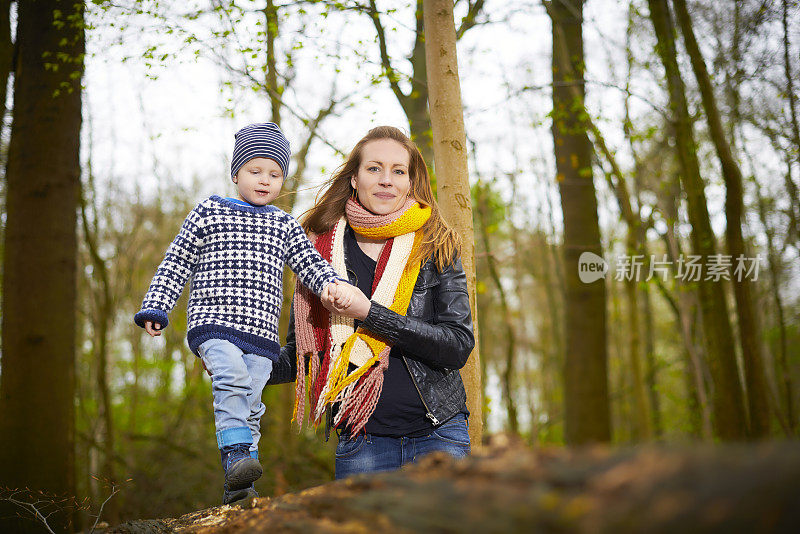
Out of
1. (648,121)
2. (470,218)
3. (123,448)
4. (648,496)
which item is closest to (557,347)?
(648,121)

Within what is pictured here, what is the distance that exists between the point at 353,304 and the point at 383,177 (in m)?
0.72

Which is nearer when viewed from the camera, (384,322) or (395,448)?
(384,322)

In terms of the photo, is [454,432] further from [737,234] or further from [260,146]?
[737,234]

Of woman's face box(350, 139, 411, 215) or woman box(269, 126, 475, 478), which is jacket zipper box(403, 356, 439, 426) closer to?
woman box(269, 126, 475, 478)

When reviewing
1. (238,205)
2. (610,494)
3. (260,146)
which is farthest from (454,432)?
(610,494)

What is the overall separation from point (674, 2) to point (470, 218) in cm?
495

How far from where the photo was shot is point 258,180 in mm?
2938

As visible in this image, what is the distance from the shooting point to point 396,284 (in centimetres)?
274

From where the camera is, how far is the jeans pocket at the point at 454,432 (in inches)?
105

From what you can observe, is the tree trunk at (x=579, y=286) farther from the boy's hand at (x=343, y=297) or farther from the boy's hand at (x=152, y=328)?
the boy's hand at (x=152, y=328)

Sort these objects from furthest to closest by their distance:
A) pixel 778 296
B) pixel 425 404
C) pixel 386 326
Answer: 1. pixel 778 296
2. pixel 425 404
3. pixel 386 326

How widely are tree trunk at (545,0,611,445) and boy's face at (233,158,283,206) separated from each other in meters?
6.20

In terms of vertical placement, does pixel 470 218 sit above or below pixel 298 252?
above

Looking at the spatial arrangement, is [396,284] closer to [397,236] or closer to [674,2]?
[397,236]
